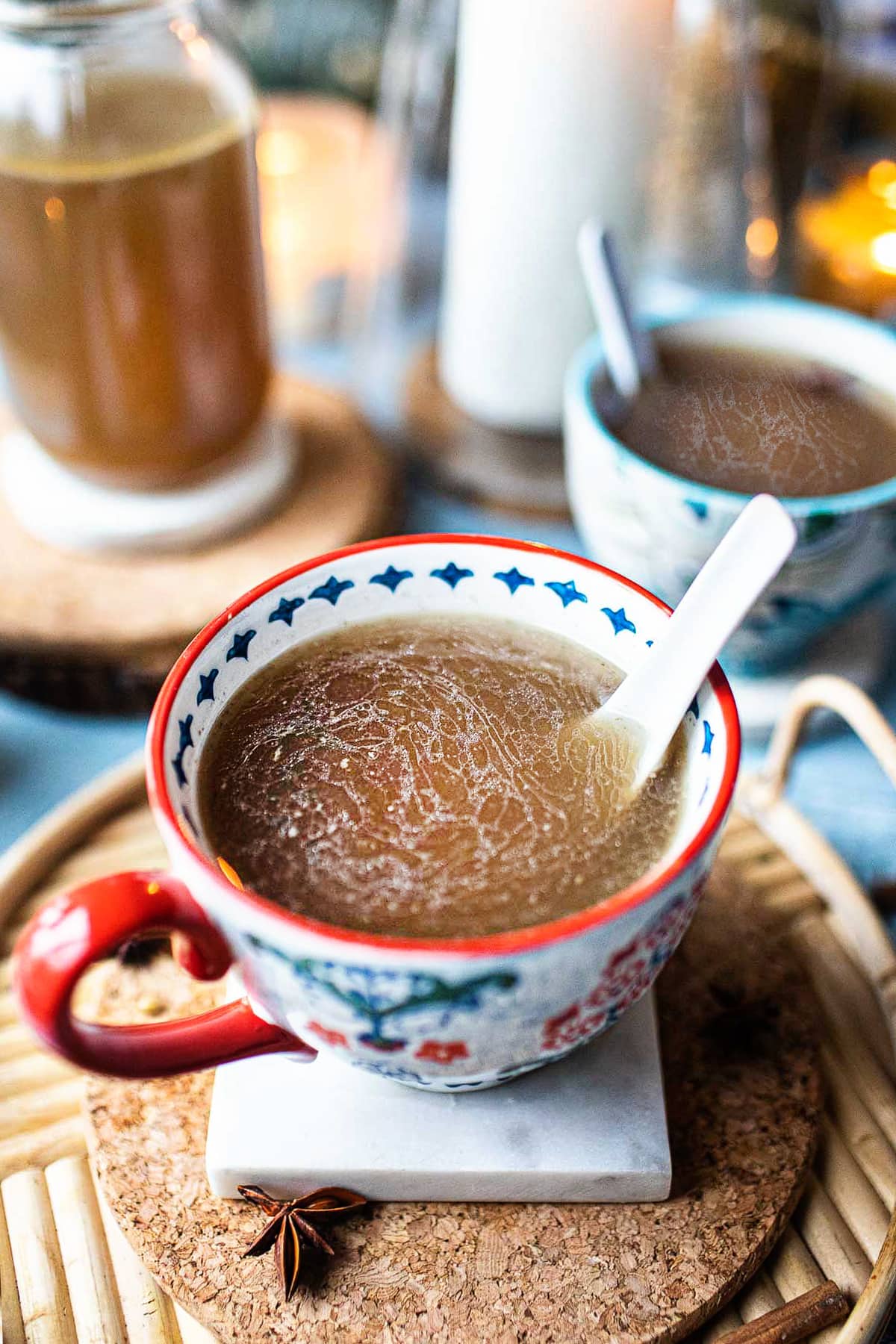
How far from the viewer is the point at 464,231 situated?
106 centimetres

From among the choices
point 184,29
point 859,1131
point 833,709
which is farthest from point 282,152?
point 859,1131

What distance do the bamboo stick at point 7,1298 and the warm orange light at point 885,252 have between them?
1.11 metres

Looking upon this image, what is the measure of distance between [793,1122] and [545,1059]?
15 cm

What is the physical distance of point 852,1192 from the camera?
58 centimetres

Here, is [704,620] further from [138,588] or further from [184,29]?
[184,29]

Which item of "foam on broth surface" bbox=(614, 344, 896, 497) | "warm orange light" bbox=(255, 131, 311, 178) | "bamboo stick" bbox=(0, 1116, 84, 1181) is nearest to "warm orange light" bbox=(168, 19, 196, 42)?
"warm orange light" bbox=(255, 131, 311, 178)

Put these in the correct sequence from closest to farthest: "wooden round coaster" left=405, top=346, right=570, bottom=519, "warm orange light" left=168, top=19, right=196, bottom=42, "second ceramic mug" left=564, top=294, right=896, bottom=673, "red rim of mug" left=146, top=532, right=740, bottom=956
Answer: "red rim of mug" left=146, top=532, right=740, bottom=956
"second ceramic mug" left=564, top=294, right=896, bottom=673
"warm orange light" left=168, top=19, right=196, bottom=42
"wooden round coaster" left=405, top=346, right=570, bottom=519

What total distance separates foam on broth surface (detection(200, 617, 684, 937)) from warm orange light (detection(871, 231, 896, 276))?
769 mm

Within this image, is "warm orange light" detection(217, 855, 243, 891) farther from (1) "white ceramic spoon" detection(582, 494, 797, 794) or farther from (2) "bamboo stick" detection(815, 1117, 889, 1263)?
(2) "bamboo stick" detection(815, 1117, 889, 1263)

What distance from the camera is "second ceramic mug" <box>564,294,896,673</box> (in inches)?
30.2

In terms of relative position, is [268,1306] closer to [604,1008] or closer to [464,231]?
→ [604,1008]

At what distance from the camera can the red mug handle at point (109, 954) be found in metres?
0.45

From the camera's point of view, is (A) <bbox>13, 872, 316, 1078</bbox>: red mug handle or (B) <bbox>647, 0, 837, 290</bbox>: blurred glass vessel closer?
(A) <bbox>13, 872, 316, 1078</bbox>: red mug handle

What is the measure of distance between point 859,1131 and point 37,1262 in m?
0.40
